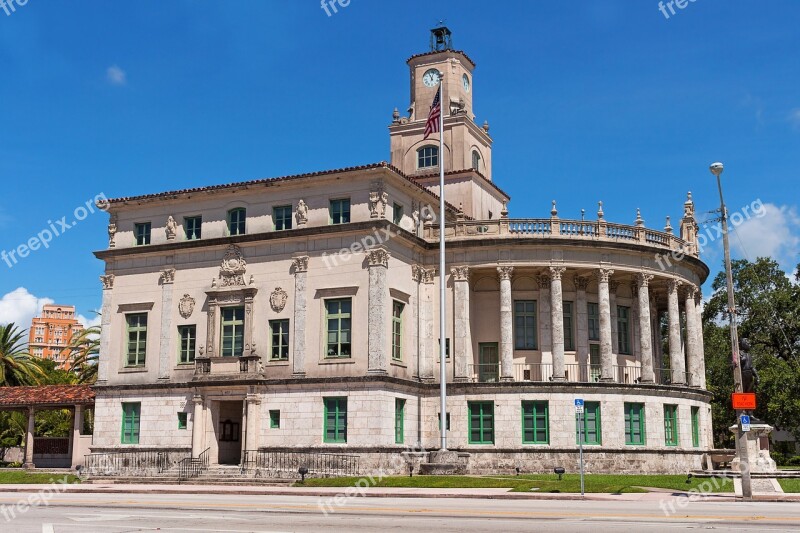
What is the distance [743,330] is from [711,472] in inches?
1371

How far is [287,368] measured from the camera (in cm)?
4225

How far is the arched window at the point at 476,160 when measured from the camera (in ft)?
182

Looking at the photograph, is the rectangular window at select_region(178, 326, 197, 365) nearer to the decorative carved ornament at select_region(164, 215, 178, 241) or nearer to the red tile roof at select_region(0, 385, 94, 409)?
the decorative carved ornament at select_region(164, 215, 178, 241)

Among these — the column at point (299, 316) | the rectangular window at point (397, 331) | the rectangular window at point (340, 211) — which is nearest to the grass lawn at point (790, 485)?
the rectangular window at point (397, 331)

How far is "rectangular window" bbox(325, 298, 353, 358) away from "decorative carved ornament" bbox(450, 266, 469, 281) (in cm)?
631

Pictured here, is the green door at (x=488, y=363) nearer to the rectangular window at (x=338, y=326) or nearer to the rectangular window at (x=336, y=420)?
the rectangular window at (x=338, y=326)

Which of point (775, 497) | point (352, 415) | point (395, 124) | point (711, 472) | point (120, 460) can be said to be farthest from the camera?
point (395, 124)

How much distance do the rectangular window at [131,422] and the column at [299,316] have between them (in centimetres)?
939

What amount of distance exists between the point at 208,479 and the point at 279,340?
24.3 ft

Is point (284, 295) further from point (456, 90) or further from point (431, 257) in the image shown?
point (456, 90)

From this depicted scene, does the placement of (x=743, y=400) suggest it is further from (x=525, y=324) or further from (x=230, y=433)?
(x=230, y=433)

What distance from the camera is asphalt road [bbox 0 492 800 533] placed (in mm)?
17984

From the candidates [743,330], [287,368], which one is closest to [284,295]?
[287,368]

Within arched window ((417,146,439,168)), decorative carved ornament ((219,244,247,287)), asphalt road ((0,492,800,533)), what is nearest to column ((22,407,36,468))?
decorative carved ornament ((219,244,247,287))
